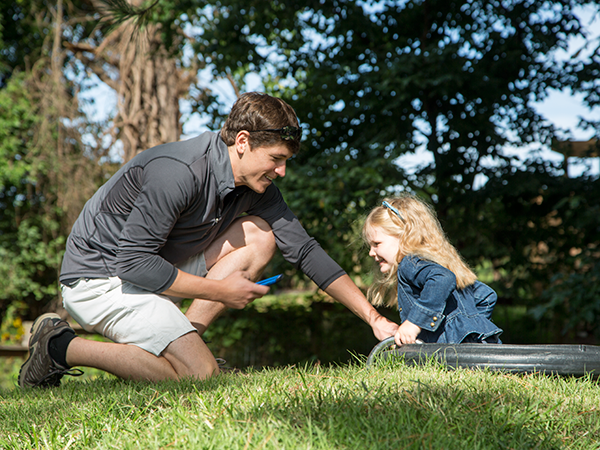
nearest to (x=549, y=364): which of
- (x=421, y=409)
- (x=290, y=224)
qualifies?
(x=421, y=409)

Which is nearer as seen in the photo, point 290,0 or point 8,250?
point 290,0

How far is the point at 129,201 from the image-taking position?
261 cm

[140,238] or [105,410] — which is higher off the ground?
[140,238]

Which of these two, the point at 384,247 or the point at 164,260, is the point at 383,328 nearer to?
the point at 384,247

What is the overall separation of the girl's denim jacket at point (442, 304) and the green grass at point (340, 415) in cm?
50

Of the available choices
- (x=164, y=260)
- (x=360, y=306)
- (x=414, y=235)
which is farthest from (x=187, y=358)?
(x=414, y=235)

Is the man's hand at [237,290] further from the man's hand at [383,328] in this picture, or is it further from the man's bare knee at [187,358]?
the man's hand at [383,328]

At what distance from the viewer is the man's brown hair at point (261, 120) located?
2658 mm

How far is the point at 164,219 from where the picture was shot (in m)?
2.48

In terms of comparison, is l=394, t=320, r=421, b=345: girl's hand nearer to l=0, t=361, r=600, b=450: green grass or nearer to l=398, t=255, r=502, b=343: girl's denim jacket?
l=398, t=255, r=502, b=343: girl's denim jacket

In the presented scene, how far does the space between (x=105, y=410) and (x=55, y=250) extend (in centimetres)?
838

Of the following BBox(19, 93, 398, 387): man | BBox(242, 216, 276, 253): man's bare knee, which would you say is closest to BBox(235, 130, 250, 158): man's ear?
BBox(19, 93, 398, 387): man

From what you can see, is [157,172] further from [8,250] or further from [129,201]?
[8,250]

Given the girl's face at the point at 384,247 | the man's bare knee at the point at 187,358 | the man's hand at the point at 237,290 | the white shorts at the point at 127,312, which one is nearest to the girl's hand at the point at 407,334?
the girl's face at the point at 384,247
